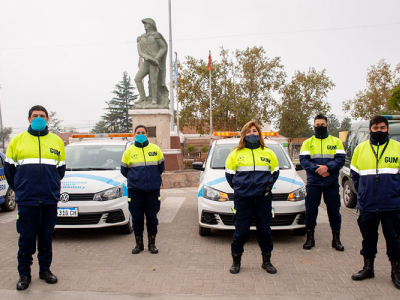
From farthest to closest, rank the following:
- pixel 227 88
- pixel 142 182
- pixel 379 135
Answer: pixel 227 88 → pixel 142 182 → pixel 379 135

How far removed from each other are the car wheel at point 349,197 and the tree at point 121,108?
56702mm

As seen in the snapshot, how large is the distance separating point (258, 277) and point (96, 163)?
13.1 feet

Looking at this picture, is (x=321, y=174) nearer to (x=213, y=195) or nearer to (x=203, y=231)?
(x=213, y=195)

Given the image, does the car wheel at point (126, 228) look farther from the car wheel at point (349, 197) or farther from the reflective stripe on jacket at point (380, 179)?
the car wheel at point (349, 197)

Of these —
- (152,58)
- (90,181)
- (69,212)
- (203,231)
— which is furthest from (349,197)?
(152,58)

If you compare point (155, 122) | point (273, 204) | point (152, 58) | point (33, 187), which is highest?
point (152, 58)

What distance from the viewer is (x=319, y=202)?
545 cm

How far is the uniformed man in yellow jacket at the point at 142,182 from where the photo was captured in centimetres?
533

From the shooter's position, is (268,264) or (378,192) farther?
(268,264)

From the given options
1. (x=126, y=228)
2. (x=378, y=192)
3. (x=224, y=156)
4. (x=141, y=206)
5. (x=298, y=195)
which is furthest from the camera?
(x=224, y=156)

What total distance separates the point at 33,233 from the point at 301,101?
35326 millimetres

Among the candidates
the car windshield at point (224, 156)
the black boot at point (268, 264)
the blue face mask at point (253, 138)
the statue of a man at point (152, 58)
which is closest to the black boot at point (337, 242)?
the black boot at point (268, 264)

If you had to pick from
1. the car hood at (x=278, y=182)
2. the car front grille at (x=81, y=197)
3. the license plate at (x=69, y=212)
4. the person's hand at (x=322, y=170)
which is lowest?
the license plate at (x=69, y=212)

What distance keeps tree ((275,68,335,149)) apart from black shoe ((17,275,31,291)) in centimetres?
3311
